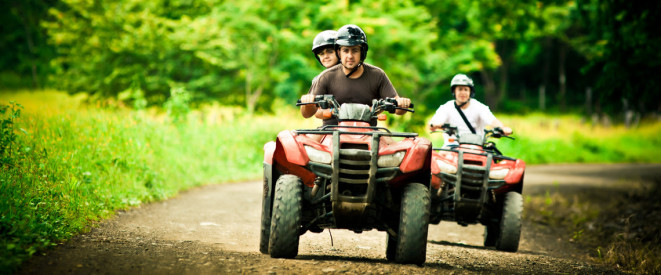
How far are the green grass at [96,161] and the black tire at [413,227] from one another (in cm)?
288

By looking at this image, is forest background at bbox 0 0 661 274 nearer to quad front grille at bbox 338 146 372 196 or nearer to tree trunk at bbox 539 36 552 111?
quad front grille at bbox 338 146 372 196

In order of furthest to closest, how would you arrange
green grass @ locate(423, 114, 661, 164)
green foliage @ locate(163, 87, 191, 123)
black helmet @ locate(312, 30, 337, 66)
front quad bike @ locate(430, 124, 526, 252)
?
green grass @ locate(423, 114, 661, 164)
green foliage @ locate(163, 87, 191, 123)
black helmet @ locate(312, 30, 337, 66)
front quad bike @ locate(430, 124, 526, 252)

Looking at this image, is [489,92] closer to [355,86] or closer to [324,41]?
[324,41]

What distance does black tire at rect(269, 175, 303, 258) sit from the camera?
519cm

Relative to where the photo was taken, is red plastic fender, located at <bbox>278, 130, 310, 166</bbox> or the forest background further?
the forest background

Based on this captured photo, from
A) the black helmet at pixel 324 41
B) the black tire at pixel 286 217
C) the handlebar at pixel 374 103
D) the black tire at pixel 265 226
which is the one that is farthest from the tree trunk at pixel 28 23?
the black tire at pixel 286 217

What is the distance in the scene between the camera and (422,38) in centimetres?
2867

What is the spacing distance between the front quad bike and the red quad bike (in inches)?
90.6

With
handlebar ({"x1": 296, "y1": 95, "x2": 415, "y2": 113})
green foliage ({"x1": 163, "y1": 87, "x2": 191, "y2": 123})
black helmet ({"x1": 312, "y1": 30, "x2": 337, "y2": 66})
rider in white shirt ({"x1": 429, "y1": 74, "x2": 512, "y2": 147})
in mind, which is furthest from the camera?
green foliage ({"x1": 163, "y1": 87, "x2": 191, "y2": 123})

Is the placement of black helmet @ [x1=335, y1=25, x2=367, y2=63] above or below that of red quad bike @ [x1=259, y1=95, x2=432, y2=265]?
above

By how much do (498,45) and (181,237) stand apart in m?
54.9

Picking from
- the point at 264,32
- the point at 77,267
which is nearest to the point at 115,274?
the point at 77,267

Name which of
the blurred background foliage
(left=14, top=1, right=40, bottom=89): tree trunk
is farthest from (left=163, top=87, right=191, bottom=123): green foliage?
(left=14, top=1, right=40, bottom=89): tree trunk

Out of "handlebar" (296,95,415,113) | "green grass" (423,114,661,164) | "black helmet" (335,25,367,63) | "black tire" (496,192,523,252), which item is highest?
"black helmet" (335,25,367,63)
